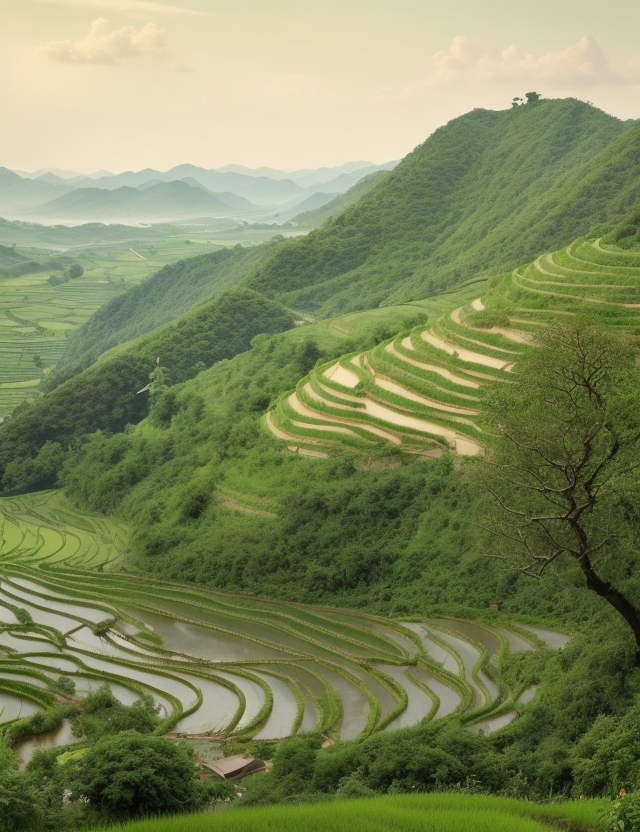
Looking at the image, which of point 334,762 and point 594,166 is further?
point 594,166

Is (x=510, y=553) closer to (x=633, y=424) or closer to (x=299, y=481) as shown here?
(x=633, y=424)

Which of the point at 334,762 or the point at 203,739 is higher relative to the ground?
the point at 334,762

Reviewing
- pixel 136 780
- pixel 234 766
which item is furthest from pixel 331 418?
pixel 136 780

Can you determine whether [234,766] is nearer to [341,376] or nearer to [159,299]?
[341,376]

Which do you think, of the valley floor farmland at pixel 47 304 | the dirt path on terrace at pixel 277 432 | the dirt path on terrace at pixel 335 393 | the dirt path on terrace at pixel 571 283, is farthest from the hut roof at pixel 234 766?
the valley floor farmland at pixel 47 304

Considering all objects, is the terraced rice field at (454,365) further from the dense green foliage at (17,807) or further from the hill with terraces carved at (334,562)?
the dense green foliage at (17,807)

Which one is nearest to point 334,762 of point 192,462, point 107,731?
point 107,731

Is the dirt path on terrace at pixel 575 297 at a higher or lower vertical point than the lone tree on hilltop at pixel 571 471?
higher
